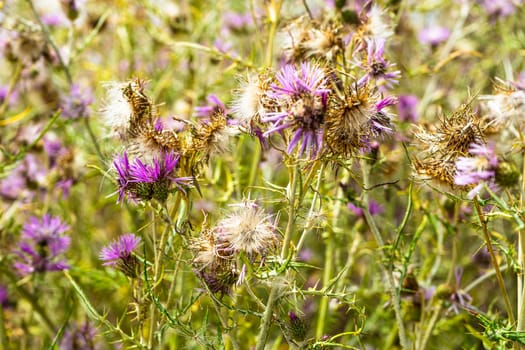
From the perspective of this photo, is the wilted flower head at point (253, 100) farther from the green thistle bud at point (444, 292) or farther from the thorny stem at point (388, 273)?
the green thistle bud at point (444, 292)

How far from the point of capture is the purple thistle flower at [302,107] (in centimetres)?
82

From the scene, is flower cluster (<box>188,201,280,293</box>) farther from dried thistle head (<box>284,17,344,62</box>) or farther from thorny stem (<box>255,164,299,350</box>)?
dried thistle head (<box>284,17,344,62</box>)

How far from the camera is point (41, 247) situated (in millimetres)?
1460

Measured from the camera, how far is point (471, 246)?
224cm

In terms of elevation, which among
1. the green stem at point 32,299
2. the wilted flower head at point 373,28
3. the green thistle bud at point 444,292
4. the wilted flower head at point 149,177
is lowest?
the green stem at point 32,299

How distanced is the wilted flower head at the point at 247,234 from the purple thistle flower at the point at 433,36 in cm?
165

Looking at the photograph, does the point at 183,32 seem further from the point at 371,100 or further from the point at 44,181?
the point at 371,100

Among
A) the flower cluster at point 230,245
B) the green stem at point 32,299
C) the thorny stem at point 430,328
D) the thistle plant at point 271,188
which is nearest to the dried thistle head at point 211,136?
the thistle plant at point 271,188

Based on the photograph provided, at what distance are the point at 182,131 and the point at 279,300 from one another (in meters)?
0.35

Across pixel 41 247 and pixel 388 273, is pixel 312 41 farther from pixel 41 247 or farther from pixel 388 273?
pixel 41 247

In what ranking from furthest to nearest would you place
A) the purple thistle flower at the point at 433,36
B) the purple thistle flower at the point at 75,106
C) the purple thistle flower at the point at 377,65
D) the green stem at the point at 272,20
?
the purple thistle flower at the point at 433,36, the purple thistle flower at the point at 75,106, the green stem at the point at 272,20, the purple thistle flower at the point at 377,65

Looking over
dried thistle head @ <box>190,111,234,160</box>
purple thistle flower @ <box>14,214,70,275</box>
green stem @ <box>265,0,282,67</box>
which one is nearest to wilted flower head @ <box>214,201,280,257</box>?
dried thistle head @ <box>190,111,234,160</box>

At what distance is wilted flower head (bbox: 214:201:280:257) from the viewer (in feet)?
2.83

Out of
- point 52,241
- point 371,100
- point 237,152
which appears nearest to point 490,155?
point 371,100
